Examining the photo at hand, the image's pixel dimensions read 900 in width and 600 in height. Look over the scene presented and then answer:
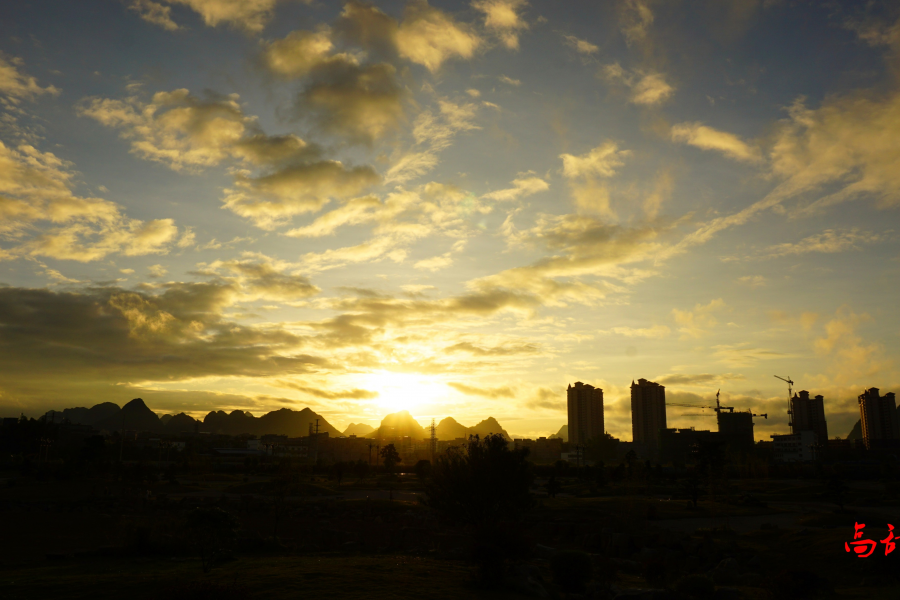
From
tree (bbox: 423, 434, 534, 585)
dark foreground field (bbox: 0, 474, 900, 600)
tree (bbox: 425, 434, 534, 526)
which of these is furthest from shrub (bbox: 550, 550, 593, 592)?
tree (bbox: 425, 434, 534, 526)

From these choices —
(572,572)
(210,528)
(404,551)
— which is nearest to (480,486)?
(404,551)

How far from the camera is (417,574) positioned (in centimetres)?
2633

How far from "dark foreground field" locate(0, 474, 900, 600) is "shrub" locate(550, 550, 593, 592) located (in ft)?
1.23

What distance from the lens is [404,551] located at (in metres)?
37.0

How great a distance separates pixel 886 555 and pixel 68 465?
98785 millimetres

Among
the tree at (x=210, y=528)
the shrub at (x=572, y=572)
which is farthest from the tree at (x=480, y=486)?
the tree at (x=210, y=528)

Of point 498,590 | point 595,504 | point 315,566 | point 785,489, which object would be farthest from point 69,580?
point 785,489

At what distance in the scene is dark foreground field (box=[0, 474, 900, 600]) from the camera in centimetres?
2256

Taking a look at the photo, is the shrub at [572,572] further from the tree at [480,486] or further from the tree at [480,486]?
the tree at [480,486]

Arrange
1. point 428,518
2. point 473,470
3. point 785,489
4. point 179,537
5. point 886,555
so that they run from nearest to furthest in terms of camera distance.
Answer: point 886,555 → point 179,537 → point 473,470 → point 428,518 → point 785,489

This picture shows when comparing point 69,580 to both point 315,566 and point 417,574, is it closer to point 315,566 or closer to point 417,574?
point 315,566

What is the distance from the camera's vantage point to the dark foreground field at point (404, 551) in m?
22.6

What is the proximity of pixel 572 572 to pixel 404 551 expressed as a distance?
14597mm

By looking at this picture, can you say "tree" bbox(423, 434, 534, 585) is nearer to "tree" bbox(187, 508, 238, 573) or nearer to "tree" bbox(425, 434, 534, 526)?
"tree" bbox(425, 434, 534, 526)
